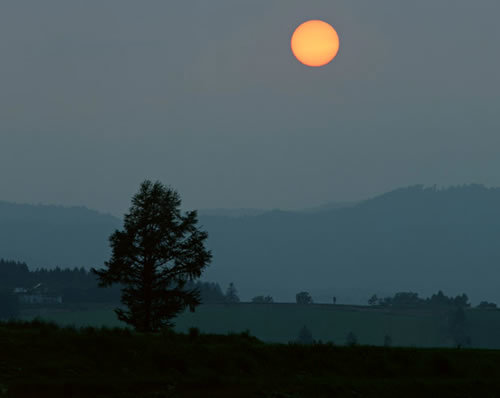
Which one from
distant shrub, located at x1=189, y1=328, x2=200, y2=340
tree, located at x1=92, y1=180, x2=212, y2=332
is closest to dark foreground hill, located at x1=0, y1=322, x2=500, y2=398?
distant shrub, located at x1=189, y1=328, x2=200, y2=340

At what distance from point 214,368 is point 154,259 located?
86.6ft

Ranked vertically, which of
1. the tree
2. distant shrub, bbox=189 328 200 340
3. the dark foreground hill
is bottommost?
the dark foreground hill

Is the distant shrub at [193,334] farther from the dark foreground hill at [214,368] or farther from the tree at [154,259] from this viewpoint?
the tree at [154,259]

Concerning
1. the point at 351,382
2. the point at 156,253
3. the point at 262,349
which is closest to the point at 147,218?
the point at 156,253

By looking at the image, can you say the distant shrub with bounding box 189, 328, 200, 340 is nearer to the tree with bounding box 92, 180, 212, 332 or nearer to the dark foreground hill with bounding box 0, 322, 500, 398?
the dark foreground hill with bounding box 0, 322, 500, 398

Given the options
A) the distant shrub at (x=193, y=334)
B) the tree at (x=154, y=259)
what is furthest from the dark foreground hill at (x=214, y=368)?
the tree at (x=154, y=259)

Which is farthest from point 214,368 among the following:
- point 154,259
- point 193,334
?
point 154,259

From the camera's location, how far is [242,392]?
2591cm

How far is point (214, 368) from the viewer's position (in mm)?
28797

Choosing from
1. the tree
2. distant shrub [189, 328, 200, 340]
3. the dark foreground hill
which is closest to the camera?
the dark foreground hill

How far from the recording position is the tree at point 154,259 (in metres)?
54.4

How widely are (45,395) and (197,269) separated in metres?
32.2

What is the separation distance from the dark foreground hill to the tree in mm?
20943

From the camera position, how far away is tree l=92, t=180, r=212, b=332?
5444cm
